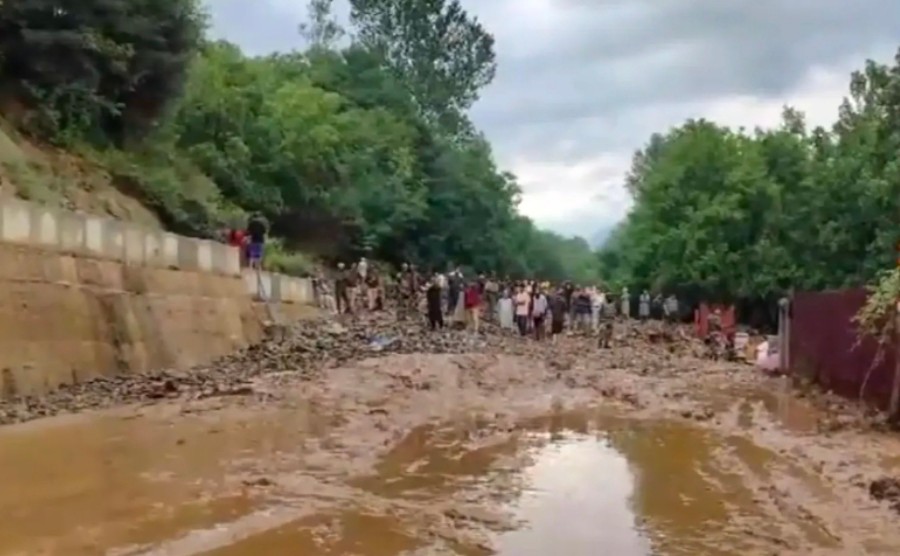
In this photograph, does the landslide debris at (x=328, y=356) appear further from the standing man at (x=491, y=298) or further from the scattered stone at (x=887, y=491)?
the scattered stone at (x=887, y=491)

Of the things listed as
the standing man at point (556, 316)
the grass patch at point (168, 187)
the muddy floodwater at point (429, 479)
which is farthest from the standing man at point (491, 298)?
the muddy floodwater at point (429, 479)

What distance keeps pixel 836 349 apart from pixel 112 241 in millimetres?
12248

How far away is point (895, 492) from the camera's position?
378 inches

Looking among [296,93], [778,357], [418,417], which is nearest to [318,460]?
[418,417]

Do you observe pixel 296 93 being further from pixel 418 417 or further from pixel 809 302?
pixel 418 417

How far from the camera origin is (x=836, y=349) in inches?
740

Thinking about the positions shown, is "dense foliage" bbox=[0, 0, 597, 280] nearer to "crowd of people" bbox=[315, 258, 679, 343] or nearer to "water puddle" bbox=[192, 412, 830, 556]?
"crowd of people" bbox=[315, 258, 679, 343]

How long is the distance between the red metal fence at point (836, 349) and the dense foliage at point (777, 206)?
11.8 meters

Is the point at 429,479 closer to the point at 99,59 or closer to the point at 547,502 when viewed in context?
the point at 547,502

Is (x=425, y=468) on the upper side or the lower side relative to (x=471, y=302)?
lower

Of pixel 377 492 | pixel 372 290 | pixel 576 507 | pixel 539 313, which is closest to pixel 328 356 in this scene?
pixel 539 313

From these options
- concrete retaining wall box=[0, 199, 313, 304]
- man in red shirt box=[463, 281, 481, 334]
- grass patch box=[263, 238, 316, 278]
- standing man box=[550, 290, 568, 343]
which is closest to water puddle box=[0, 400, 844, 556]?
concrete retaining wall box=[0, 199, 313, 304]

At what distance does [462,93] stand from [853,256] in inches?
1335

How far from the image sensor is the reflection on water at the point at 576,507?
7.48 meters
